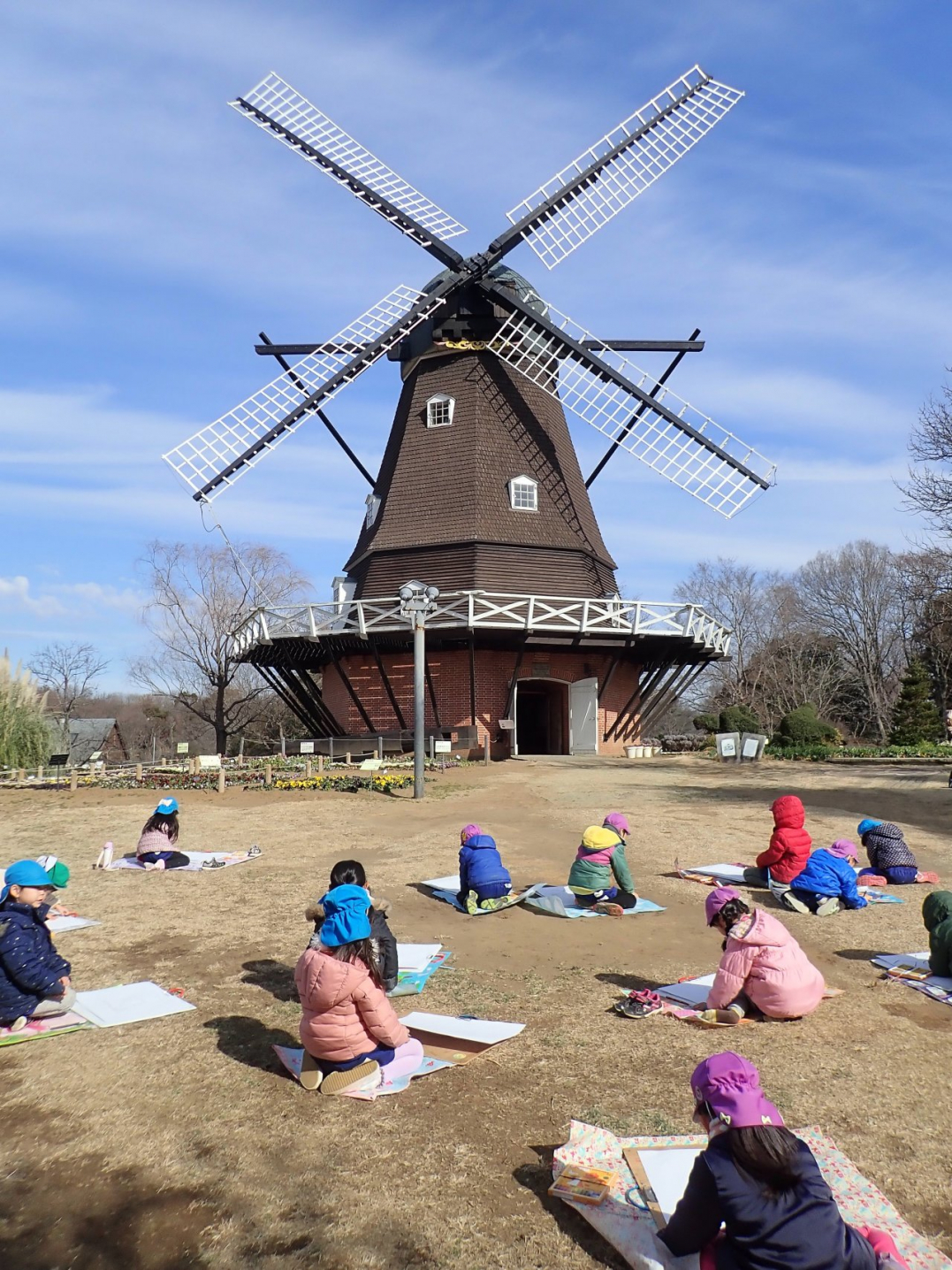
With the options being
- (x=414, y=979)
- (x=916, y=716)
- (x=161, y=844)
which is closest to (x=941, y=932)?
(x=414, y=979)

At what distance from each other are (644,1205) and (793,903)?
4.96 meters

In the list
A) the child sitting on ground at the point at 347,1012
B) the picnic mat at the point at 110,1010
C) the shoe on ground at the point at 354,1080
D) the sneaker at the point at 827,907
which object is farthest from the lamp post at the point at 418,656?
the shoe on ground at the point at 354,1080

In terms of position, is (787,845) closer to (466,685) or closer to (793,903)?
(793,903)

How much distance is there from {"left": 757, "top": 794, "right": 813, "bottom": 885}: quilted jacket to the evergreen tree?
24.2 meters

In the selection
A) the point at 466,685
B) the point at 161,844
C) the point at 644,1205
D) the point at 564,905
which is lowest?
the point at 644,1205

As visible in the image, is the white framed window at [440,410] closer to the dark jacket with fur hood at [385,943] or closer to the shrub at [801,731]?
the shrub at [801,731]

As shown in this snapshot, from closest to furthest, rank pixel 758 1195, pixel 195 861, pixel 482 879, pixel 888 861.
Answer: pixel 758 1195, pixel 482 879, pixel 888 861, pixel 195 861

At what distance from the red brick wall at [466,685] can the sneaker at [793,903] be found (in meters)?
15.3

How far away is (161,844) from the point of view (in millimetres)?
9508

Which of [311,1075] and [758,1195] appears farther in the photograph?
[311,1075]

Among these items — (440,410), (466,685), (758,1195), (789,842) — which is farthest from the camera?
(440,410)

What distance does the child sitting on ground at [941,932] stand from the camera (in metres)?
5.51

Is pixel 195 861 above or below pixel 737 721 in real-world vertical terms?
below

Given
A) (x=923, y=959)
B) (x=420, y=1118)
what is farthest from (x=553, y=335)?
(x=420, y=1118)
